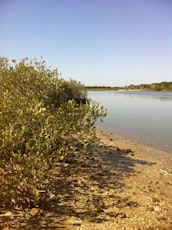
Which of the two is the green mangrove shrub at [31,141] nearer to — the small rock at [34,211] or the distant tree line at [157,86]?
the small rock at [34,211]

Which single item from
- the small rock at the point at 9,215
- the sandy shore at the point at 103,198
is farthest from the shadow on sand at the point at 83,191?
the small rock at the point at 9,215

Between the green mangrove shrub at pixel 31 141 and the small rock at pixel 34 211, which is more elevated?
the green mangrove shrub at pixel 31 141

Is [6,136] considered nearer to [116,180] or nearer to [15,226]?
[15,226]

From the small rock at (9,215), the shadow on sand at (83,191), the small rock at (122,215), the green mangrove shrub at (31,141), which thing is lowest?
the small rock at (122,215)

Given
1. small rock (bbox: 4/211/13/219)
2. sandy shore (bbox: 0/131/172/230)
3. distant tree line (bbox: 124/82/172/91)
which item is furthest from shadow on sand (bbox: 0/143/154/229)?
distant tree line (bbox: 124/82/172/91)

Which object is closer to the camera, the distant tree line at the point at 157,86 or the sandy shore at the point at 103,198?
the sandy shore at the point at 103,198

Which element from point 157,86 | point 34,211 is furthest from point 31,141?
point 157,86

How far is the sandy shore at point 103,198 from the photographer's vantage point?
7.18 m

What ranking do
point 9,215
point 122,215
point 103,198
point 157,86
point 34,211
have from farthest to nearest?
point 157,86, point 103,198, point 122,215, point 34,211, point 9,215

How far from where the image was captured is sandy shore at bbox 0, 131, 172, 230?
7.18 meters

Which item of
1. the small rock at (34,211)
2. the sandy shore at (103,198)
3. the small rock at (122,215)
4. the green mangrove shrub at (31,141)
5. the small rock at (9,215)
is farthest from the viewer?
the small rock at (122,215)

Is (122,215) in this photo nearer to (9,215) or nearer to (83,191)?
(83,191)

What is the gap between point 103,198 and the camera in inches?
347

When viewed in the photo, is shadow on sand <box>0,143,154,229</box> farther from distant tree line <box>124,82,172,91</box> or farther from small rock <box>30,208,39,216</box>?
distant tree line <box>124,82,172,91</box>
